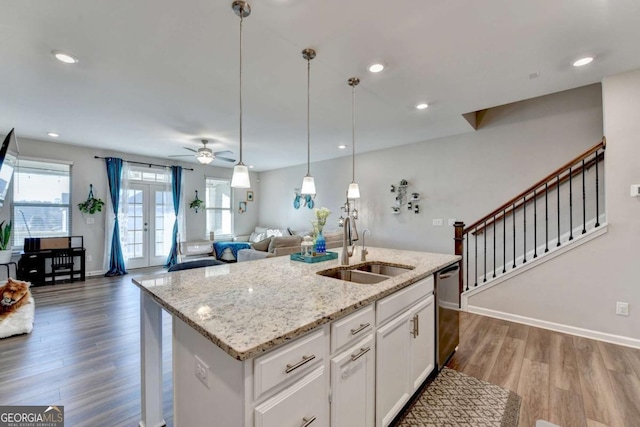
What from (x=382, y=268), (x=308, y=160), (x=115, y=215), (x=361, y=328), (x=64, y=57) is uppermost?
(x=64, y=57)

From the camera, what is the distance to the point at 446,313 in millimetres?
2332

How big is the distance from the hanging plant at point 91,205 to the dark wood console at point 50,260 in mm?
564

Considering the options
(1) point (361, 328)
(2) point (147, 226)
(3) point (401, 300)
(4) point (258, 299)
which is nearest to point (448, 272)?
(3) point (401, 300)

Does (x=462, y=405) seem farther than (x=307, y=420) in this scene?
Yes

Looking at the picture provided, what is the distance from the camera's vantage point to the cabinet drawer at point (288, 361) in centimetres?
94

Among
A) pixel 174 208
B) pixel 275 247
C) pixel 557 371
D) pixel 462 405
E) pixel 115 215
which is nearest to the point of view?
pixel 462 405

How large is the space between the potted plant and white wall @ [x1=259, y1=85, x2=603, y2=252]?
225 inches

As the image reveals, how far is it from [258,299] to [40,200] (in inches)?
247

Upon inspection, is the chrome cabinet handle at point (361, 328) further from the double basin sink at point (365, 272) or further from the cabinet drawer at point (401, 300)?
the double basin sink at point (365, 272)

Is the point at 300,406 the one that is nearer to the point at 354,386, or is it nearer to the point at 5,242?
the point at 354,386

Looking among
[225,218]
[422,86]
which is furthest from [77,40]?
[225,218]

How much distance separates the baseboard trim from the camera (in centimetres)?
274

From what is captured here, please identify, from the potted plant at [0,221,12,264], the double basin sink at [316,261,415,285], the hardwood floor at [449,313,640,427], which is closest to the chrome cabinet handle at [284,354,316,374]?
the double basin sink at [316,261,415,285]

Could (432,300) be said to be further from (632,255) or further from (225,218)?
(225,218)
